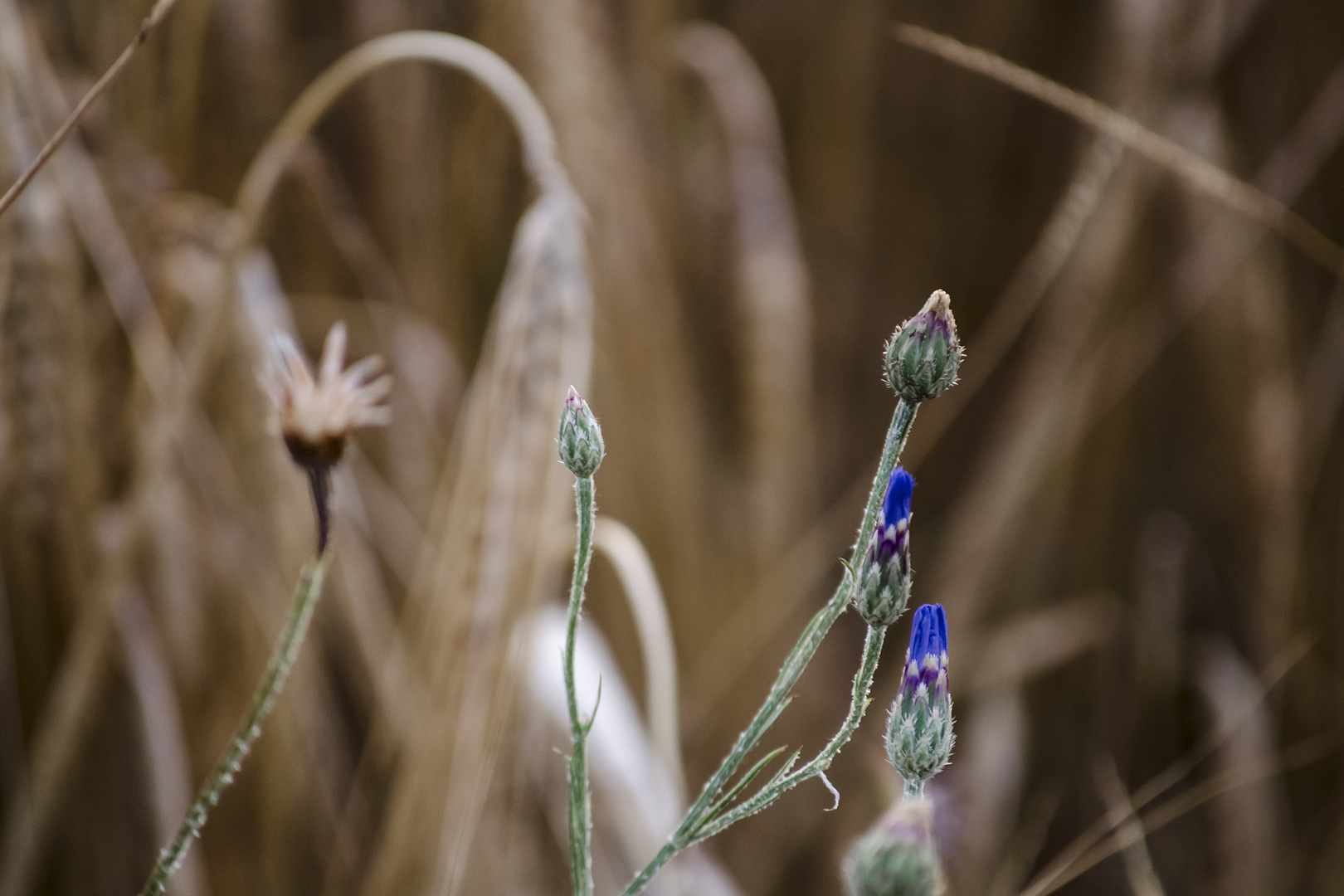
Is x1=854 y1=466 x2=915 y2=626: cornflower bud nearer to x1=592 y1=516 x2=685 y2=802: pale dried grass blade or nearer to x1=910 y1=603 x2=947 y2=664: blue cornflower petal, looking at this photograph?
x1=910 y1=603 x2=947 y2=664: blue cornflower petal

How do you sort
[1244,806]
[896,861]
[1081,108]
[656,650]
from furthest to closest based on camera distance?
[1244,806] < [656,650] < [1081,108] < [896,861]

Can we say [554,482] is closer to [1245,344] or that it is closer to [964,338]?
[1245,344]

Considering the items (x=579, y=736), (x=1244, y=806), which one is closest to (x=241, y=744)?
(x=579, y=736)

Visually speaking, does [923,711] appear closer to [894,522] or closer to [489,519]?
[894,522]

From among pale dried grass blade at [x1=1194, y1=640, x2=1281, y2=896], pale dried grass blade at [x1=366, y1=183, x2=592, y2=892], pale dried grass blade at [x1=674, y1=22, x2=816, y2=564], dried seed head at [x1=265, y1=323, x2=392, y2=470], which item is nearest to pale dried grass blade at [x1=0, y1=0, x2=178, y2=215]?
dried seed head at [x1=265, y1=323, x2=392, y2=470]

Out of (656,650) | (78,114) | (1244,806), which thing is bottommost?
(1244,806)

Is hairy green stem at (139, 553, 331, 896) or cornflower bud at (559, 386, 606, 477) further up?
cornflower bud at (559, 386, 606, 477)

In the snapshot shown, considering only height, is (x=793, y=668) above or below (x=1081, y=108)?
below

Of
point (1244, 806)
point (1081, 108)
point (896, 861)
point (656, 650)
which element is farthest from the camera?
point (1244, 806)
